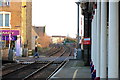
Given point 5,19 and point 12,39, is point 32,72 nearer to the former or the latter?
point 12,39

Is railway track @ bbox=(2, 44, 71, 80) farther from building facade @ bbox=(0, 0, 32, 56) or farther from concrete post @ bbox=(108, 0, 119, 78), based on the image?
building facade @ bbox=(0, 0, 32, 56)

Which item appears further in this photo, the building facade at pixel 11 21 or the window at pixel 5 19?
the window at pixel 5 19

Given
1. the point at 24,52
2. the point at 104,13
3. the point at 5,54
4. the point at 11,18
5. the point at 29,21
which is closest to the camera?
the point at 104,13

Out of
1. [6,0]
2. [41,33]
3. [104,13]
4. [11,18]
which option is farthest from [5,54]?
[41,33]

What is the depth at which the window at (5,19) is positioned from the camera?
135ft

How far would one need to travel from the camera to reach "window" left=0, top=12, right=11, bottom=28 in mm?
41106

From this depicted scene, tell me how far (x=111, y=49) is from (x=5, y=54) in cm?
2247

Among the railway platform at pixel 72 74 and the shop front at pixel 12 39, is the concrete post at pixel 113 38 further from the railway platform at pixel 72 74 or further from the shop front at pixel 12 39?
the shop front at pixel 12 39

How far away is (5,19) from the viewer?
42.0 metres

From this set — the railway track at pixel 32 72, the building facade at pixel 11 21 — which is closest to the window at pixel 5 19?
the building facade at pixel 11 21

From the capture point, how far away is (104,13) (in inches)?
237

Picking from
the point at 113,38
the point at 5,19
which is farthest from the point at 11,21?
the point at 113,38

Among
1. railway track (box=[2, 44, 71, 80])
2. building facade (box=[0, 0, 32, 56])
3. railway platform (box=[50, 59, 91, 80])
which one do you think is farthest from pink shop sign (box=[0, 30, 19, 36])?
railway platform (box=[50, 59, 91, 80])

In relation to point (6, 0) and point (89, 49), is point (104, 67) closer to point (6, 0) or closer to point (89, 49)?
point (89, 49)
